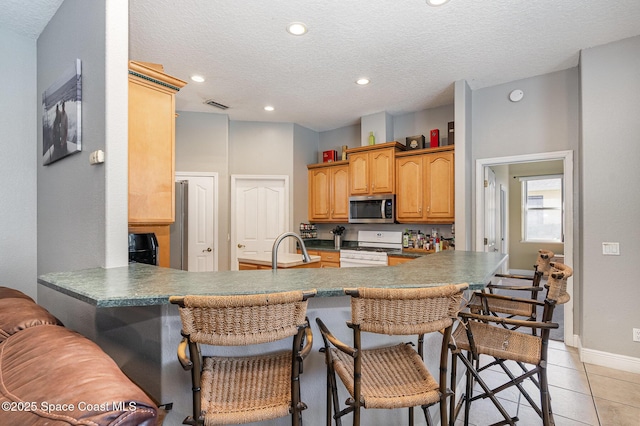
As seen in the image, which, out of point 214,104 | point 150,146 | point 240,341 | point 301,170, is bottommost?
point 240,341

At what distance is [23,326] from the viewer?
3.92ft

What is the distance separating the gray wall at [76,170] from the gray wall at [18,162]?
142mm

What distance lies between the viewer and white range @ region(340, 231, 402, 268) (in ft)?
15.2

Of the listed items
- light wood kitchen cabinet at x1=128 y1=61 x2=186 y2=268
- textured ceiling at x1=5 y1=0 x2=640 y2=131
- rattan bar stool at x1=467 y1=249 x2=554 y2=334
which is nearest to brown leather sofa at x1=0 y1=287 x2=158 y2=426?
light wood kitchen cabinet at x1=128 y1=61 x2=186 y2=268

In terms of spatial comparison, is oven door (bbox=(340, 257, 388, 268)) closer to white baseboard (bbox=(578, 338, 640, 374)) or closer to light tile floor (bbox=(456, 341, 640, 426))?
light tile floor (bbox=(456, 341, 640, 426))

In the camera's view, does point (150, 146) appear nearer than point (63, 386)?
No

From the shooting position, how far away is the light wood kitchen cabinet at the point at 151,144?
92.6 inches

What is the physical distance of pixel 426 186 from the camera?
14.3 ft

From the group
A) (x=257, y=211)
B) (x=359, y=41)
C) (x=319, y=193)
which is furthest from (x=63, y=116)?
(x=319, y=193)

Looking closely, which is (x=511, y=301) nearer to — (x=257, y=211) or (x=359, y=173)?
(x=359, y=173)

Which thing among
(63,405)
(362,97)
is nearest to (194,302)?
(63,405)

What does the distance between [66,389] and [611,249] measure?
386 centimetres

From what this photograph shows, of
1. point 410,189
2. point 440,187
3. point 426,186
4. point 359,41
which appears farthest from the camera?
point 410,189

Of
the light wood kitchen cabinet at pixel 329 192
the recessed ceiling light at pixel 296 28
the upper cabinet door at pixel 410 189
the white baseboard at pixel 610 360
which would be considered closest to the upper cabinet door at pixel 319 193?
the light wood kitchen cabinet at pixel 329 192
